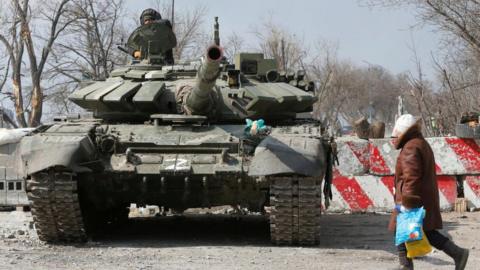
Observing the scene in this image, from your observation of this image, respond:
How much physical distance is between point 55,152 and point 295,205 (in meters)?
2.70

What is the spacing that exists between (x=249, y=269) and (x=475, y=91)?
13.5 metres

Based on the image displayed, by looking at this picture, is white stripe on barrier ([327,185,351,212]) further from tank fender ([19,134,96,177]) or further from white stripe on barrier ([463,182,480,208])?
tank fender ([19,134,96,177])

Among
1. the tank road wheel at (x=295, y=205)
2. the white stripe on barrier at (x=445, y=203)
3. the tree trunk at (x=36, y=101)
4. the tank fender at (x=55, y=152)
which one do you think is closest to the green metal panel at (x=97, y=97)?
the tank fender at (x=55, y=152)

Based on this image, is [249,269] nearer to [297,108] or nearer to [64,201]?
[64,201]

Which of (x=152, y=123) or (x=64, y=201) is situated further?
(x=152, y=123)

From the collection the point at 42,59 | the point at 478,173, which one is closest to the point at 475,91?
the point at 478,173

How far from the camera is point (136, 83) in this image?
38.8 ft

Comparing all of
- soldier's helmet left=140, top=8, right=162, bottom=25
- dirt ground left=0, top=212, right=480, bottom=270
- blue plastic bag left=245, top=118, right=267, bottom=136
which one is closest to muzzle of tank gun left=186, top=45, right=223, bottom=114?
blue plastic bag left=245, top=118, right=267, bottom=136

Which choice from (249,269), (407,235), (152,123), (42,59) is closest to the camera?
(407,235)

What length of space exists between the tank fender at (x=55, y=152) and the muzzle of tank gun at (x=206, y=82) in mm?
1383

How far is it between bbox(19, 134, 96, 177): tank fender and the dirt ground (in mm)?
922

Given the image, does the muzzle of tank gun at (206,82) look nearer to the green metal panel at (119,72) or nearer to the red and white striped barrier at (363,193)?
the green metal panel at (119,72)

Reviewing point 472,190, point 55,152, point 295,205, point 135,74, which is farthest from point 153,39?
point 472,190

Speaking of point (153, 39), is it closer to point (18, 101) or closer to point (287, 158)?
point (287, 158)
